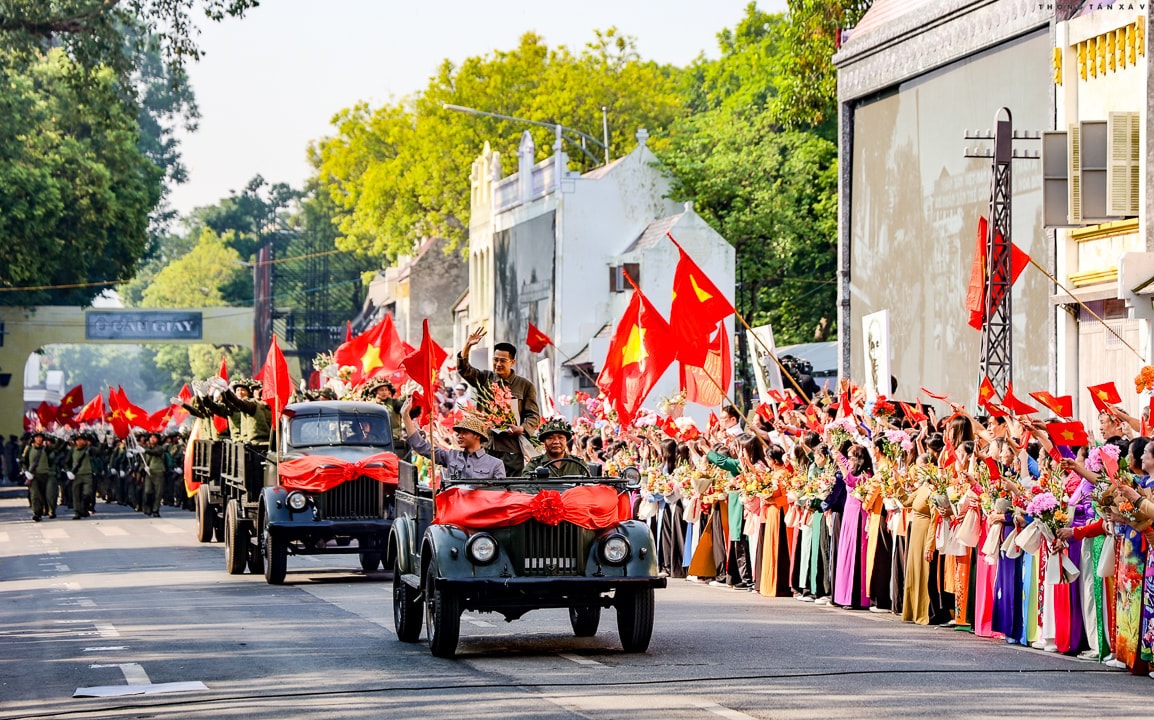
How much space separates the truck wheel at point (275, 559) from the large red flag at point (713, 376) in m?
5.89

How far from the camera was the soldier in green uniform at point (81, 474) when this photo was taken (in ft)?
144

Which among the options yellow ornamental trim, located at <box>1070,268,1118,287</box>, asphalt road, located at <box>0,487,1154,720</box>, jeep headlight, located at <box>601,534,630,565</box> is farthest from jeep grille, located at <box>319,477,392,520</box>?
yellow ornamental trim, located at <box>1070,268,1118,287</box>

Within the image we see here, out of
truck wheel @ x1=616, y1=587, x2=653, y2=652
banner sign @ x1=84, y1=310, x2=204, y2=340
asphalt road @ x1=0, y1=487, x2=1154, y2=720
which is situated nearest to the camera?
asphalt road @ x1=0, y1=487, x2=1154, y2=720

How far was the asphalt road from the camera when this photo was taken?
11.7 metres

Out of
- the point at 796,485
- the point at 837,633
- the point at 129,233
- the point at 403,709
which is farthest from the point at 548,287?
the point at 403,709

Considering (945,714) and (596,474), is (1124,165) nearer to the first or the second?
(596,474)

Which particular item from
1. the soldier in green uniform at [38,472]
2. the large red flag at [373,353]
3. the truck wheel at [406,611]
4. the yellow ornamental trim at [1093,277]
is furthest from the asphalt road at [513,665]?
the soldier in green uniform at [38,472]

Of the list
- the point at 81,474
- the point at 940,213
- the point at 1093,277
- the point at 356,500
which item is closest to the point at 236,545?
the point at 356,500

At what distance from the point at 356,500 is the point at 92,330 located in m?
64.5

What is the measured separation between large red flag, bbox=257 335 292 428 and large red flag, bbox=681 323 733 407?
16.8 ft

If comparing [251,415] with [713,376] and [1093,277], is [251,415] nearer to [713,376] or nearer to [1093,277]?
[713,376]

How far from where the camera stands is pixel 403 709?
11.6 meters

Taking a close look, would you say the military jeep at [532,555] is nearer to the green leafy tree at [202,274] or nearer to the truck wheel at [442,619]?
Result: the truck wheel at [442,619]

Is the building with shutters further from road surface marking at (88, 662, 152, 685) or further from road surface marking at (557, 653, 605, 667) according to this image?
road surface marking at (88, 662, 152, 685)
